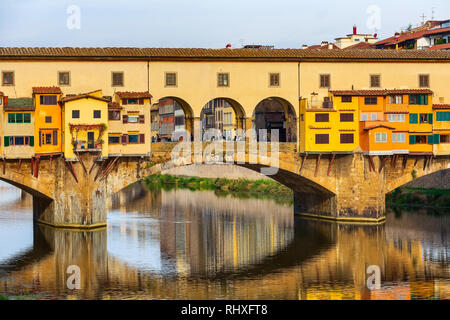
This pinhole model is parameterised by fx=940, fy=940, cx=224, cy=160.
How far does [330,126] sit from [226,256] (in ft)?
37.8

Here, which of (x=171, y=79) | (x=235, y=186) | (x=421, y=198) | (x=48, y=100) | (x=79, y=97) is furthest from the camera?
(x=235, y=186)

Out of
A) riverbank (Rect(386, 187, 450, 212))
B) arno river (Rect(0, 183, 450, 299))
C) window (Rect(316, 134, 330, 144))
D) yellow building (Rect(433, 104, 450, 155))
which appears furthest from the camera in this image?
riverbank (Rect(386, 187, 450, 212))

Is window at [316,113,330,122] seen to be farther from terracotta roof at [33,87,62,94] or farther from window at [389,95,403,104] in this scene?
terracotta roof at [33,87,62,94]

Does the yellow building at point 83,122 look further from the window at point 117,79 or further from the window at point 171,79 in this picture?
the window at point 171,79

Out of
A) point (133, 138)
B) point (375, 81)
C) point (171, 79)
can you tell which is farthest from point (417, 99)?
point (133, 138)

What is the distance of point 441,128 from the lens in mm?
50719

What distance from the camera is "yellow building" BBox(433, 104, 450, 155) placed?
50.6m

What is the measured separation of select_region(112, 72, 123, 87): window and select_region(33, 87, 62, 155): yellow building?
2.84 meters

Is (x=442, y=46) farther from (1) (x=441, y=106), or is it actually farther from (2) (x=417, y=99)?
(2) (x=417, y=99)

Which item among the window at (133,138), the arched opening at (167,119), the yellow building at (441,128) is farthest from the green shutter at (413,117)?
the arched opening at (167,119)

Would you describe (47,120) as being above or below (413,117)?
below

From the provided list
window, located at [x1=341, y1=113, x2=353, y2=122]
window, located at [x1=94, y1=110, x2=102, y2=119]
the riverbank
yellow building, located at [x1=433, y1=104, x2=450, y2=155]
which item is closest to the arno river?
the riverbank

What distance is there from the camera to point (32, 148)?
45.9 m

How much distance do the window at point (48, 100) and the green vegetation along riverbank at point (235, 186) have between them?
70.0 ft
